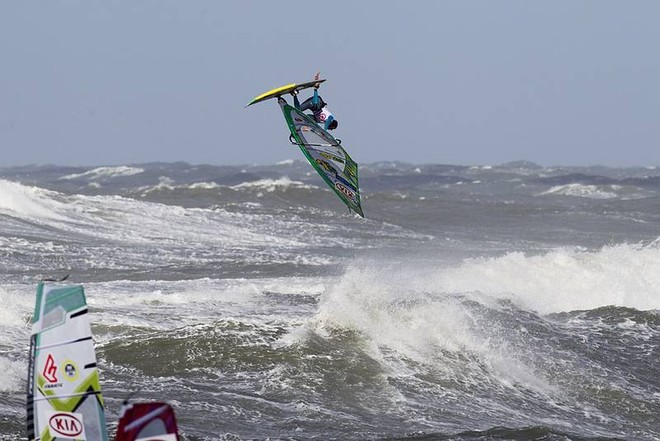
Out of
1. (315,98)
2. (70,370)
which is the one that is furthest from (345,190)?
(70,370)

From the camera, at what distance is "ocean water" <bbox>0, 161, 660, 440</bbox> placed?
9695 mm

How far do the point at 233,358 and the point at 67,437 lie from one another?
6.39m

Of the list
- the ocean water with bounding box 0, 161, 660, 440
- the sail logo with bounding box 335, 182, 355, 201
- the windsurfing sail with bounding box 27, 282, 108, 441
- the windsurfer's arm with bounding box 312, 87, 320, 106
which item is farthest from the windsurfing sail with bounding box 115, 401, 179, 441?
the sail logo with bounding box 335, 182, 355, 201

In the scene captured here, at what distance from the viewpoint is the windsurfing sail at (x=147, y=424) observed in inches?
168

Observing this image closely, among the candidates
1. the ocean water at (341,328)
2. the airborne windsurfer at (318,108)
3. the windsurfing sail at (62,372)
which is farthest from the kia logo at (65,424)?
the airborne windsurfer at (318,108)

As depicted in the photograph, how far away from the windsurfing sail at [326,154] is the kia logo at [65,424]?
5551mm

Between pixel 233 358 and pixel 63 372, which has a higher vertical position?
pixel 63 372

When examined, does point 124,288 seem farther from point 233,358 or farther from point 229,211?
point 229,211

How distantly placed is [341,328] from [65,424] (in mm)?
7938

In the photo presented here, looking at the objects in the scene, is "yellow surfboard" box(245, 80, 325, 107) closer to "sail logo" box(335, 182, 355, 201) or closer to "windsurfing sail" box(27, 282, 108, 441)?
"sail logo" box(335, 182, 355, 201)

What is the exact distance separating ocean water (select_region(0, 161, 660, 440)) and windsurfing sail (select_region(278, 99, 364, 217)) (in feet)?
6.23

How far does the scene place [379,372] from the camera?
11172 mm

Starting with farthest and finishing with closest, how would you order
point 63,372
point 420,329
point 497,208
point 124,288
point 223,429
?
point 497,208 → point 124,288 → point 420,329 → point 223,429 → point 63,372

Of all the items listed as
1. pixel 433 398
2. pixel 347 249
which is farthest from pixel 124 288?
pixel 347 249
